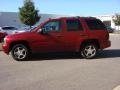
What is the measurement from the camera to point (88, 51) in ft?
48.3

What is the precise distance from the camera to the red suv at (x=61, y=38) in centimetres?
1423

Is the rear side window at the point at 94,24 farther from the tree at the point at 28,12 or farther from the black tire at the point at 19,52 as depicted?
the tree at the point at 28,12

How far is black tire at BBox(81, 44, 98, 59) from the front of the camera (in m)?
14.7

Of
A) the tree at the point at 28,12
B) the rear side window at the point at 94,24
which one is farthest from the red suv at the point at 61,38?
the tree at the point at 28,12

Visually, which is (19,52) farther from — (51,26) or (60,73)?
(60,73)

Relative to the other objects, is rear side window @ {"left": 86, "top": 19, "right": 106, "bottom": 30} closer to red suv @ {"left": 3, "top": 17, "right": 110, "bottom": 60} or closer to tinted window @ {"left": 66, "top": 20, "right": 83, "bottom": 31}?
red suv @ {"left": 3, "top": 17, "right": 110, "bottom": 60}

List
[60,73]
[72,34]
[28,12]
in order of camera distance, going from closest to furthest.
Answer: [60,73], [72,34], [28,12]

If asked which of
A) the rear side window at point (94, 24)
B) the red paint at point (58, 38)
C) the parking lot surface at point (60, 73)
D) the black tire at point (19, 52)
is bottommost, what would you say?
the parking lot surface at point (60, 73)

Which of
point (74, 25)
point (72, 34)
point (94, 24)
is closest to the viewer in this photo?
point (72, 34)

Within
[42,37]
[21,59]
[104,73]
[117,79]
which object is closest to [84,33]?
[42,37]

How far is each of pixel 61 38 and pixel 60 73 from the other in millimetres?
3741

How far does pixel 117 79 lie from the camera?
977 centimetres

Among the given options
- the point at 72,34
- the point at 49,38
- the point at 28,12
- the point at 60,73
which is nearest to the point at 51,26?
the point at 49,38

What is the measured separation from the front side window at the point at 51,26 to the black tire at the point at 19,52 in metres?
1.18
